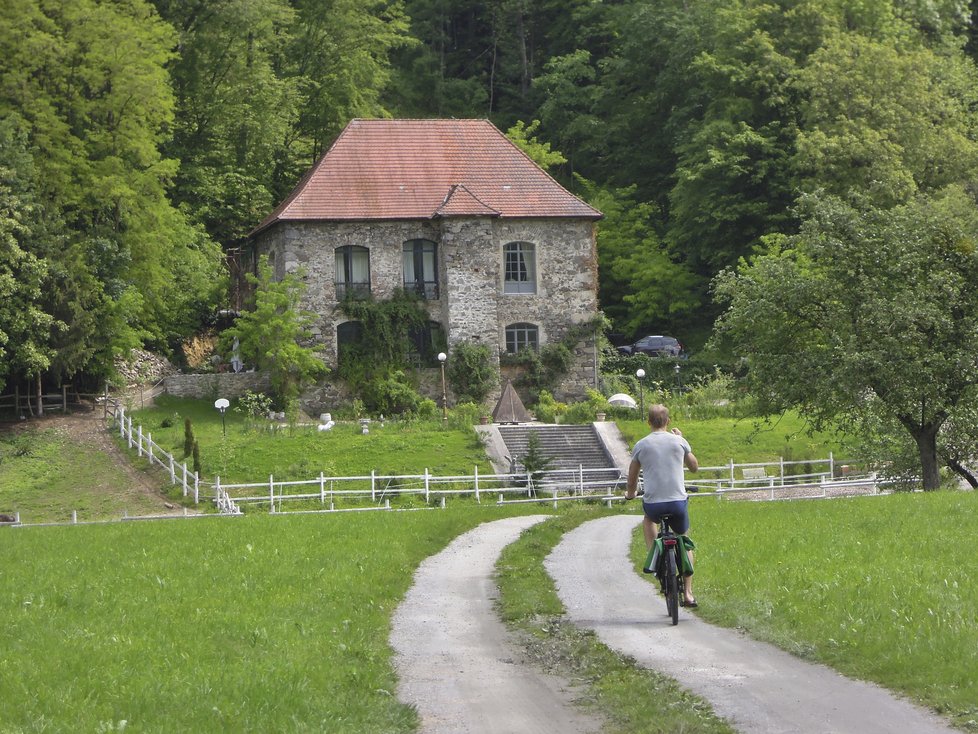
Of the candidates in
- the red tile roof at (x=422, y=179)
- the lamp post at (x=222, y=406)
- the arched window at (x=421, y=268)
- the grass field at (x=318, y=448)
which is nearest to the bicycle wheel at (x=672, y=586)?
the grass field at (x=318, y=448)

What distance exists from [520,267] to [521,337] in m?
2.49

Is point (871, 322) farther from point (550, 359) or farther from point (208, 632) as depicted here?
point (550, 359)

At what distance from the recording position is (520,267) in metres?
50.8

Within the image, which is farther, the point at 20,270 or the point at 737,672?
the point at 20,270

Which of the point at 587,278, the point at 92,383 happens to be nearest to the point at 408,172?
the point at 587,278

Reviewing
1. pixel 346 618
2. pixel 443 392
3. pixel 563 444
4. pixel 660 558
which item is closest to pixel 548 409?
pixel 443 392

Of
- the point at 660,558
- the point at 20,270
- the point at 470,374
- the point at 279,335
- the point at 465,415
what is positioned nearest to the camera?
the point at 660,558

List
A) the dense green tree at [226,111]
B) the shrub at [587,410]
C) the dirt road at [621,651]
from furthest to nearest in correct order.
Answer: the dense green tree at [226,111] → the shrub at [587,410] → the dirt road at [621,651]

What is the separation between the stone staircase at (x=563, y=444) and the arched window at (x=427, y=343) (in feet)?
18.6

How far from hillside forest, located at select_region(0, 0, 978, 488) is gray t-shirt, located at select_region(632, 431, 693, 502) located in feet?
56.3

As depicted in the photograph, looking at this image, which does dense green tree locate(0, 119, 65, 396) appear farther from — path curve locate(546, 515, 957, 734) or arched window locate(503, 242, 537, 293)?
path curve locate(546, 515, 957, 734)

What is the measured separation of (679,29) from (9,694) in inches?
2319

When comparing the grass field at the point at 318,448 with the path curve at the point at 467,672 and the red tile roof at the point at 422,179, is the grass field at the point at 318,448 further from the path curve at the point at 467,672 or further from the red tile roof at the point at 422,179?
the path curve at the point at 467,672

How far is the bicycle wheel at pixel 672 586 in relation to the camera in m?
12.1
